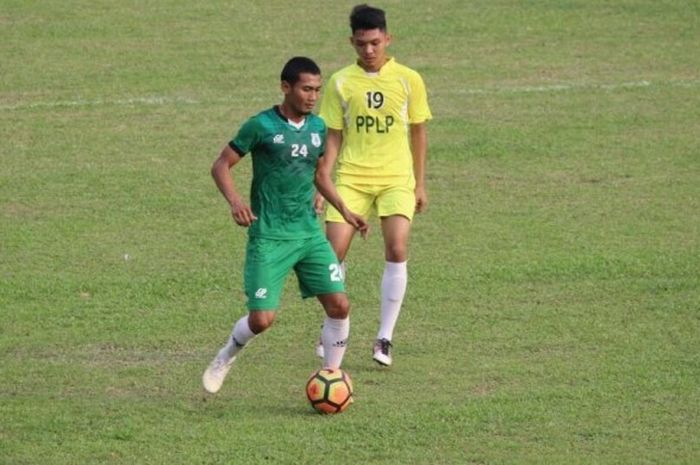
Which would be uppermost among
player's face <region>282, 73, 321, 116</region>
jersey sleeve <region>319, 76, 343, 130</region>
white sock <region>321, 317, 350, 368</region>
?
player's face <region>282, 73, 321, 116</region>

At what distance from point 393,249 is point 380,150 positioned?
72 centimetres

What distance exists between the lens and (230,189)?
1055cm

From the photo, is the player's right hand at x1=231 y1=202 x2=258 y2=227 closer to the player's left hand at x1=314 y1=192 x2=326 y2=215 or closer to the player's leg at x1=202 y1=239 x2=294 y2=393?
the player's leg at x1=202 y1=239 x2=294 y2=393

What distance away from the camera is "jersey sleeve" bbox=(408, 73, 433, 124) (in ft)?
39.3

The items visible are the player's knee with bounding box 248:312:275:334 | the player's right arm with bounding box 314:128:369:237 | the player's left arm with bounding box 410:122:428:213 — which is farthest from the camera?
the player's left arm with bounding box 410:122:428:213

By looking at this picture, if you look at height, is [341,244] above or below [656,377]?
above

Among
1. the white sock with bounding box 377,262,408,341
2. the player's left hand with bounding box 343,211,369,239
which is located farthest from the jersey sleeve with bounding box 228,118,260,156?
the white sock with bounding box 377,262,408,341

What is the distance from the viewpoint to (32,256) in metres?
14.9

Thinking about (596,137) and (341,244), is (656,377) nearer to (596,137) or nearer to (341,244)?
(341,244)

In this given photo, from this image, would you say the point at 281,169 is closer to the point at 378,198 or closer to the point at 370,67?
the point at 378,198

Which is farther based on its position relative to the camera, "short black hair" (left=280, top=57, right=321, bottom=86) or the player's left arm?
the player's left arm

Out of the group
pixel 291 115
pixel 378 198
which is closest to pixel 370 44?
pixel 378 198

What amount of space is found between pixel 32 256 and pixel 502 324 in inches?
178

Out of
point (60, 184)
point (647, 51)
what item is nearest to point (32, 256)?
point (60, 184)
